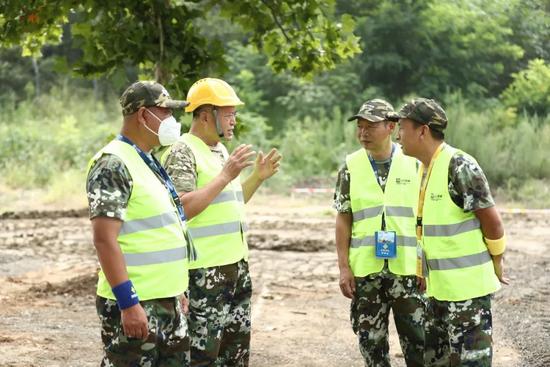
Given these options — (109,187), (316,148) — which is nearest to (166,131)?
(109,187)

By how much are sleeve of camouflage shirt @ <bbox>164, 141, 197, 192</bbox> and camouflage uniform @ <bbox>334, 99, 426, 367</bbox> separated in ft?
3.59

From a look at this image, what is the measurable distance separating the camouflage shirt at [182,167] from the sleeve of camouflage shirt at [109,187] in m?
1.01

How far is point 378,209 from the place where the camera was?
19.5 feet

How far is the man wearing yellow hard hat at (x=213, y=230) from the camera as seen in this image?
216 inches

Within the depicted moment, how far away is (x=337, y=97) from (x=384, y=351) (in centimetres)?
2115

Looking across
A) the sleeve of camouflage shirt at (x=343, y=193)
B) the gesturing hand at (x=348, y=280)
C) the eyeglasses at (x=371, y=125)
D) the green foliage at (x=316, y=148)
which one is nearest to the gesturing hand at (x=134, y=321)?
the gesturing hand at (x=348, y=280)

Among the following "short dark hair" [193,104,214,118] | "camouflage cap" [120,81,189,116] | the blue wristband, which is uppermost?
"camouflage cap" [120,81,189,116]

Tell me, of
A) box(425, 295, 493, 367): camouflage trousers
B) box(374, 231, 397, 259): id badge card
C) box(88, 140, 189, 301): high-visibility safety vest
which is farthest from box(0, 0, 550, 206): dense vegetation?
box(88, 140, 189, 301): high-visibility safety vest

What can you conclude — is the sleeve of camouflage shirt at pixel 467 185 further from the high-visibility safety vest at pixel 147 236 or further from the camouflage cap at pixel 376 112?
the high-visibility safety vest at pixel 147 236

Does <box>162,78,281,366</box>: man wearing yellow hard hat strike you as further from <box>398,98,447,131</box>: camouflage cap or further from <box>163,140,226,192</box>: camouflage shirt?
<box>398,98,447,131</box>: camouflage cap

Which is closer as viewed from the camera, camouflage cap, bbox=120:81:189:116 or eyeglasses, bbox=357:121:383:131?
camouflage cap, bbox=120:81:189:116

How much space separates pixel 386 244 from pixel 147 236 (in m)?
1.94

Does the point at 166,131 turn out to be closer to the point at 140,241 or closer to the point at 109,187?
the point at 109,187

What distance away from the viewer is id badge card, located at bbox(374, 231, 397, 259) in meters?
5.83
